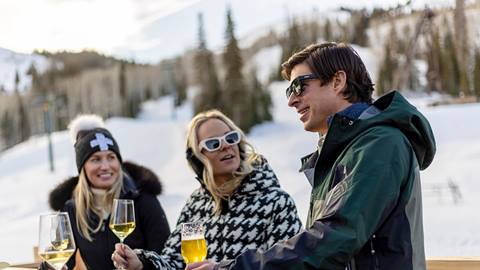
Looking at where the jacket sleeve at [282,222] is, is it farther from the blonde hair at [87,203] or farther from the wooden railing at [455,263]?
the blonde hair at [87,203]

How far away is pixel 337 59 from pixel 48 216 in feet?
3.91

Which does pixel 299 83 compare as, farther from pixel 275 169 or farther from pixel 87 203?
pixel 275 169

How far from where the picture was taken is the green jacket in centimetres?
140

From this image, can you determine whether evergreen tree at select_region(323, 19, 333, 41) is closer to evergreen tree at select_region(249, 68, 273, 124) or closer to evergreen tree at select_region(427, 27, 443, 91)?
evergreen tree at select_region(249, 68, 273, 124)

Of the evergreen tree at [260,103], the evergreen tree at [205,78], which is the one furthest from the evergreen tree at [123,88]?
the evergreen tree at [260,103]

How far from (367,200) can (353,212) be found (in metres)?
0.04

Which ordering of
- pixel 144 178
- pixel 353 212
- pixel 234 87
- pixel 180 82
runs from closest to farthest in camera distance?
1. pixel 353 212
2. pixel 144 178
3. pixel 234 87
4. pixel 180 82

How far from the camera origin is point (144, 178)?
143 inches

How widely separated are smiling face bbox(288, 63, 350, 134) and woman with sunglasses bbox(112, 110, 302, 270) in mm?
1006

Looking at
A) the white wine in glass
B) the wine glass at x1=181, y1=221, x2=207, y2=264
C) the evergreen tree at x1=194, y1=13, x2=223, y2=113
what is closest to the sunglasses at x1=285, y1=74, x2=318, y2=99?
the wine glass at x1=181, y1=221, x2=207, y2=264

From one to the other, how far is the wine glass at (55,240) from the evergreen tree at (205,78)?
83.3 feet

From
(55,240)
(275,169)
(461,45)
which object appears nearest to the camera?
(55,240)

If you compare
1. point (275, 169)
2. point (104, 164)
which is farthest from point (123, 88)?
point (104, 164)

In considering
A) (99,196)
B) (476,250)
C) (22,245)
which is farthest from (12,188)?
(99,196)
